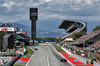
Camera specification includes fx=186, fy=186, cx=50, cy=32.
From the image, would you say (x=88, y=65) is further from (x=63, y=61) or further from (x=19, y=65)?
(x=19, y=65)

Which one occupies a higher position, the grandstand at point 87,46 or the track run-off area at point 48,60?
the grandstand at point 87,46

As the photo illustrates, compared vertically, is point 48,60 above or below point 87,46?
below

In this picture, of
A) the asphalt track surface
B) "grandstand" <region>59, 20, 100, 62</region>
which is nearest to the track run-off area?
the asphalt track surface

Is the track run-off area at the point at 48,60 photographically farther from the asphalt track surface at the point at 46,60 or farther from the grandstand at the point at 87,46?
the grandstand at the point at 87,46

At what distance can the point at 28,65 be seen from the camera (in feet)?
140

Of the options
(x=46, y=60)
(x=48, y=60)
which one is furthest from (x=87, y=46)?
(x=46, y=60)

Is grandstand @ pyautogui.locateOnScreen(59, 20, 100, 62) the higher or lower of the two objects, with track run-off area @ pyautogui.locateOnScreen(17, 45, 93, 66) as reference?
higher

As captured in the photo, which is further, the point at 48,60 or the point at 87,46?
the point at 87,46

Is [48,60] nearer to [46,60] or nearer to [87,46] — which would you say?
[46,60]

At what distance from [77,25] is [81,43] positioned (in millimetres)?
79666

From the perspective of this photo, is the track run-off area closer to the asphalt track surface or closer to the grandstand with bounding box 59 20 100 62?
the asphalt track surface

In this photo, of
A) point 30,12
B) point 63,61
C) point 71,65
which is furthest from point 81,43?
point 30,12

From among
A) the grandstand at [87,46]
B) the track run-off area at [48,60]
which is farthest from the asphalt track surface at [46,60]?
the grandstand at [87,46]

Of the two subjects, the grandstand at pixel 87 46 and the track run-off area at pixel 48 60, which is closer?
the track run-off area at pixel 48 60
